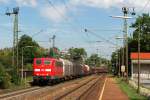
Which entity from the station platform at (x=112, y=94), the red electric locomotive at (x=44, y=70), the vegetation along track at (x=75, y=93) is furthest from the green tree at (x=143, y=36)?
the station platform at (x=112, y=94)

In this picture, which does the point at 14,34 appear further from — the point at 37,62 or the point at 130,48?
the point at 130,48

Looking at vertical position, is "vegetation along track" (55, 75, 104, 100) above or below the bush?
below

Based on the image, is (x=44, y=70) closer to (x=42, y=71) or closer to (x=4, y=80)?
(x=42, y=71)

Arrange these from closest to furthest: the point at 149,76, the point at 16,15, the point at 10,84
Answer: the point at 10,84 < the point at 16,15 < the point at 149,76

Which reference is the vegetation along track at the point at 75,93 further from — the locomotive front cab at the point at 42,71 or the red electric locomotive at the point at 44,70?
the locomotive front cab at the point at 42,71

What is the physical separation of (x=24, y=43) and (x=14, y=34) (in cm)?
8495

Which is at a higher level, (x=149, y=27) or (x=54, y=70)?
(x=149, y=27)

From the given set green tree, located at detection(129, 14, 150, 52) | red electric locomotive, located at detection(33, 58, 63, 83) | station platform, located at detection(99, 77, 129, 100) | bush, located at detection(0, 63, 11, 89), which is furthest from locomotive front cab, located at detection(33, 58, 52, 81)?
green tree, located at detection(129, 14, 150, 52)

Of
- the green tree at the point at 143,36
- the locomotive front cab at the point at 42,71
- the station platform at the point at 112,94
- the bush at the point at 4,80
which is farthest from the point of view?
the green tree at the point at 143,36

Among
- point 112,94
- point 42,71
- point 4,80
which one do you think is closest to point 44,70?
point 42,71

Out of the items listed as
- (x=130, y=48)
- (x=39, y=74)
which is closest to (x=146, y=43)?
(x=130, y=48)

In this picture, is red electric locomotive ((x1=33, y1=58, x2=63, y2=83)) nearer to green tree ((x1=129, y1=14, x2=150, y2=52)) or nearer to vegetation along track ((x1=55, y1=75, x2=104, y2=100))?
vegetation along track ((x1=55, y1=75, x2=104, y2=100))

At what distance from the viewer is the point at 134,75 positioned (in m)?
95.9

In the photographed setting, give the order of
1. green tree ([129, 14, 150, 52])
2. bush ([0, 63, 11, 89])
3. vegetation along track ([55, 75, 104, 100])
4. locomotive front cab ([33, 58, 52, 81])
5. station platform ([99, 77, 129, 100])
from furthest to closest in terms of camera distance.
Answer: green tree ([129, 14, 150, 52]) → locomotive front cab ([33, 58, 52, 81]) → bush ([0, 63, 11, 89]) → vegetation along track ([55, 75, 104, 100]) → station platform ([99, 77, 129, 100])
